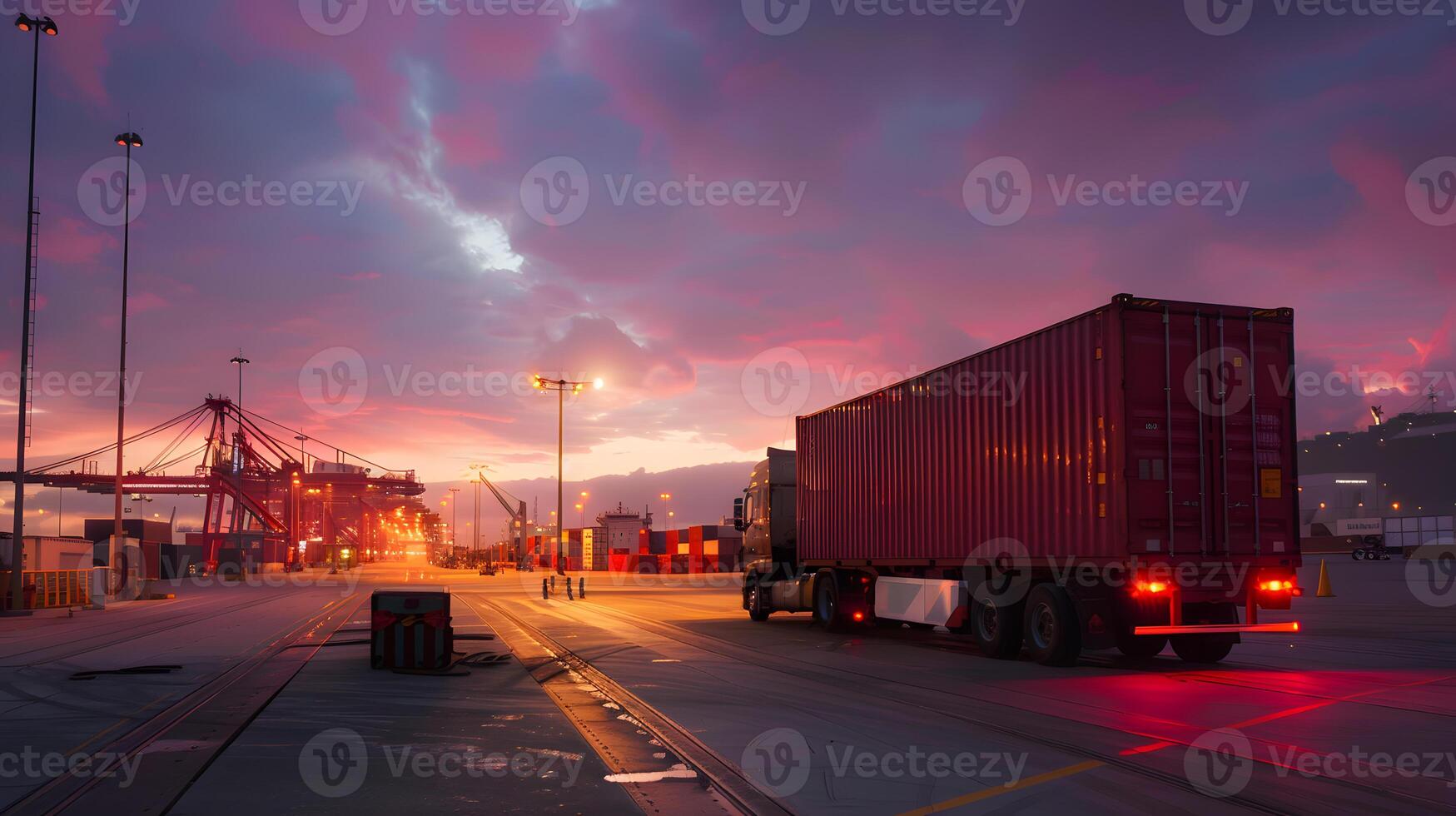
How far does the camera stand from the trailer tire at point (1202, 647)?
52.6ft

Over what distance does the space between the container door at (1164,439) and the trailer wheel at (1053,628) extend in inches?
63.1

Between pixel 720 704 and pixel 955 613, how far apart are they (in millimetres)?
7369

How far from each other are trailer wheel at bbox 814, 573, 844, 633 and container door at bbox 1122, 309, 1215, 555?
9.60 meters

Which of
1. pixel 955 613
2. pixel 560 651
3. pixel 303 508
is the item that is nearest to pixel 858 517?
pixel 955 613

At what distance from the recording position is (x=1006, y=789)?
7.43 meters

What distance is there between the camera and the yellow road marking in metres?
6.88

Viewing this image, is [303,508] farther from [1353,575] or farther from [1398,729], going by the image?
[1398,729]

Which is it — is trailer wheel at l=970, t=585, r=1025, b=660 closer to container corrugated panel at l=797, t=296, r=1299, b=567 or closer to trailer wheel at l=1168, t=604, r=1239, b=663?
Answer: container corrugated panel at l=797, t=296, r=1299, b=567

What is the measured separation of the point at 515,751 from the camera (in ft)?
29.3

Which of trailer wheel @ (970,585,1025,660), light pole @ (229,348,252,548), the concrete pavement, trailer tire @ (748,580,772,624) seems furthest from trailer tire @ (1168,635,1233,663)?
light pole @ (229,348,252,548)

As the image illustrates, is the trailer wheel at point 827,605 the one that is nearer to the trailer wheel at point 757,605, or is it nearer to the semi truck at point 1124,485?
the trailer wheel at point 757,605

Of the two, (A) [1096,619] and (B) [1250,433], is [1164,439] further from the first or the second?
(A) [1096,619]

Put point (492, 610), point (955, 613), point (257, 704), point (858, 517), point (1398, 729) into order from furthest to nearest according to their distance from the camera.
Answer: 1. point (492, 610)
2. point (858, 517)
3. point (955, 613)
4. point (257, 704)
5. point (1398, 729)

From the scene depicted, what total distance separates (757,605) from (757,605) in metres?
0.02
